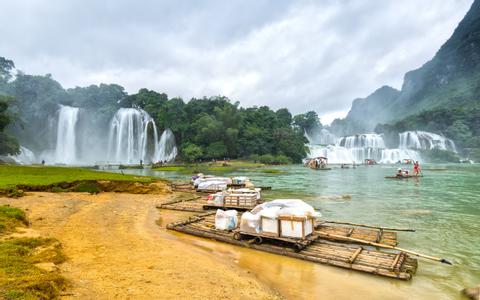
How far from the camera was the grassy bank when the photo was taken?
459 centimetres

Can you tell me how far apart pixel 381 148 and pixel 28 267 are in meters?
101

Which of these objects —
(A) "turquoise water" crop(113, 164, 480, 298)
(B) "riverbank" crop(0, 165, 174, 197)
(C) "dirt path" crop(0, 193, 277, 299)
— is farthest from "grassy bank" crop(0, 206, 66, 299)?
(B) "riverbank" crop(0, 165, 174, 197)

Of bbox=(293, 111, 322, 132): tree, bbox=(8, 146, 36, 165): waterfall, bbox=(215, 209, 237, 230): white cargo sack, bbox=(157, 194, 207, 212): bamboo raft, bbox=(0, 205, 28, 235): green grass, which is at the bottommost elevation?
bbox=(157, 194, 207, 212): bamboo raft

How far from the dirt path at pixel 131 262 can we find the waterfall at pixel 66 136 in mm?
71948

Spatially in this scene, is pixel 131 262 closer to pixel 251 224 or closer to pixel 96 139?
pixel 251 224

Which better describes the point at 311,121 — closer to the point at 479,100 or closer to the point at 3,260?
the point at 479,100

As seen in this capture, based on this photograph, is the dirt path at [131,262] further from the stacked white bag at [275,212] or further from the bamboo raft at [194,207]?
the bamboo raft at [194,207]

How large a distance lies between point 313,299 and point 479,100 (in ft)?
535

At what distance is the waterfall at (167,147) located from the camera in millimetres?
86188

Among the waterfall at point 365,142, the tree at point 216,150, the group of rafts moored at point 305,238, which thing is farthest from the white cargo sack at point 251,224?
the waterfall at point 365,142

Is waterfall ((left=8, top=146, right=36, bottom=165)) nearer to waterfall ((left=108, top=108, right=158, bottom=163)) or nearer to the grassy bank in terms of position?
waterfall ((left=108, top=108, right=158, bottom=163))

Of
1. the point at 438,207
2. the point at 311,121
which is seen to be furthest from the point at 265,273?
the point at 311,121

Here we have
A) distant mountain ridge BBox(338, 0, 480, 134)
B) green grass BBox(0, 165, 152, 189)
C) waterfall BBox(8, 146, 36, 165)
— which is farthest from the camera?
distant mountain ridge BBox(338, 0, 480, 134)

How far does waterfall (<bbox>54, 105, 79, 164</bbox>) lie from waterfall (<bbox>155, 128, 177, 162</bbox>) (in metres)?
22.4
